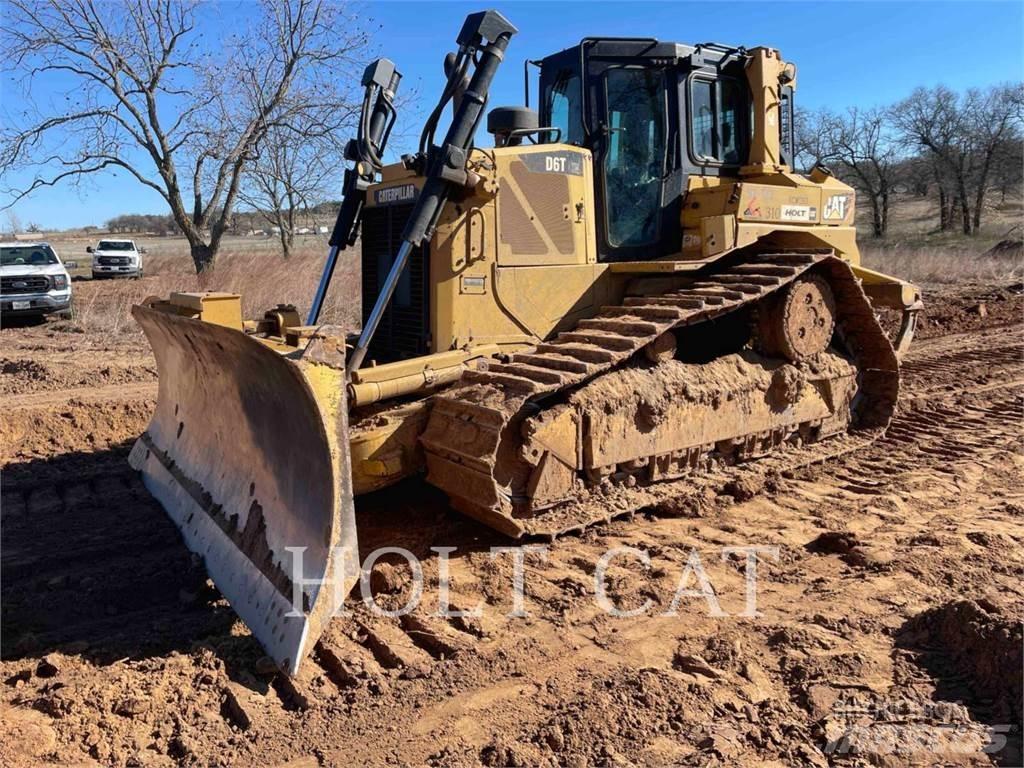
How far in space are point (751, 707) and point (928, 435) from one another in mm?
4851

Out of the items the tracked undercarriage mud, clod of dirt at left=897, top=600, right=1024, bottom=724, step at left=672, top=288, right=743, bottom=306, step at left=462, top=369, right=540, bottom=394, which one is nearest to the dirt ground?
clod of dirt at left=897, top=600, right=1024, bottom=724

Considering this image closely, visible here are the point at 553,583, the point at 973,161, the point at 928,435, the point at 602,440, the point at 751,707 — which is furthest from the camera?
the point at 973,161

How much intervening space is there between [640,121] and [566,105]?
22.9 inches

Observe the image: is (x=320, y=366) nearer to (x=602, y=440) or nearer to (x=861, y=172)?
(x=602, y=440)

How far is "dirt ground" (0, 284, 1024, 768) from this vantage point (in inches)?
117

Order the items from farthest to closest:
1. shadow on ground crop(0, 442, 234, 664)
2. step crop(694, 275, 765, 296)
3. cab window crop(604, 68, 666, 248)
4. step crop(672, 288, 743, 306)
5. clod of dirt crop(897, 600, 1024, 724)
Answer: cab window crop(604, 68, 666, 248)
step crop(694, 275, 765, 296)
step crop(672, 288, 743, 306)
shadow on ground crop(0, 442, 234, 664)
clod of dirt crop(897, 600, 1024, 724)

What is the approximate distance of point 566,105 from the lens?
6125 millimetres

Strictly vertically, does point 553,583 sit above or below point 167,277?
below

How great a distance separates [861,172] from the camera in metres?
37.3

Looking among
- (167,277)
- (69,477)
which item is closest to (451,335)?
(69,477)

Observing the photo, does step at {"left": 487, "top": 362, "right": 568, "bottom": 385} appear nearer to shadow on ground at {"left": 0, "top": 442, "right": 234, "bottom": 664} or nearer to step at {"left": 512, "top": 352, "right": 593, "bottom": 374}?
step at {"left": 512, "top": 352, "right": 593, "bottom": 374}

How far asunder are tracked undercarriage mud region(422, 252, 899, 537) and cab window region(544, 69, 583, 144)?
1358 millimetres

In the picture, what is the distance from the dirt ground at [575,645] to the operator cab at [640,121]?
1.94m

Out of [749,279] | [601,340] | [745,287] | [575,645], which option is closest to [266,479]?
[575,645]
